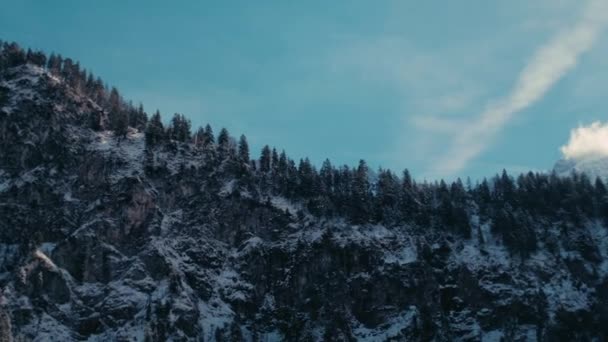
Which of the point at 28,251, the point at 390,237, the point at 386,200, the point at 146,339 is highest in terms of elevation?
the point at 386,200

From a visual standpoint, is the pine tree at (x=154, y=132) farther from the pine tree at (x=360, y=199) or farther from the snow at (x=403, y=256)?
the snow at (x=403, y=256)

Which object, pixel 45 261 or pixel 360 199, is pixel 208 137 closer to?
pixel 360 199

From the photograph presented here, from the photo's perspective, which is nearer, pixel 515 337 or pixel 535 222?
pixel 515 337

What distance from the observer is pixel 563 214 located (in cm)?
17688

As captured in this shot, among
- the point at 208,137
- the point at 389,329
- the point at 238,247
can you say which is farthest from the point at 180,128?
the point at 389,329

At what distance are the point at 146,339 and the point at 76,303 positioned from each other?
14.4 m

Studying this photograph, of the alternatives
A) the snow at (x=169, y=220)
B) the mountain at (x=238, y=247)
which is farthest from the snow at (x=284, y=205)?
the snow at (x=169, y=220)

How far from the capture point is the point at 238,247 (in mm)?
152750

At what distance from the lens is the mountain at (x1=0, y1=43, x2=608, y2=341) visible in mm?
129000

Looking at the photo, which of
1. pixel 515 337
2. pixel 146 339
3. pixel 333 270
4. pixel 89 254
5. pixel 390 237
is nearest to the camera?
pixel 146 339

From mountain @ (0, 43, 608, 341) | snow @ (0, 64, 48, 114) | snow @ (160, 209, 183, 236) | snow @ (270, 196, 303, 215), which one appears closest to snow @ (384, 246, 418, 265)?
mountain @ (0, 43, 608, 341)

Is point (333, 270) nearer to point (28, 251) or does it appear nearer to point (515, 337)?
point (515, 337)

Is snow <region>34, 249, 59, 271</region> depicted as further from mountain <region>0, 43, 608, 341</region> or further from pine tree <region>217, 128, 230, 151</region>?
pine tree <region>217, 128, 230, 151</region>

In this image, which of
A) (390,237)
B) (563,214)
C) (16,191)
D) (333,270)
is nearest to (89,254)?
(16,191)
